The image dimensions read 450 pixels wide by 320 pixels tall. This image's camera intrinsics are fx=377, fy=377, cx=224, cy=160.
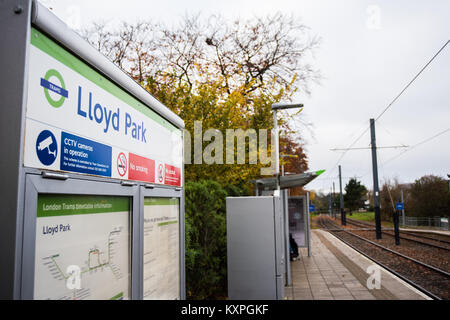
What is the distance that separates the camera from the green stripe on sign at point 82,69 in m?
1.74

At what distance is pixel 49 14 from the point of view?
177 centimetres

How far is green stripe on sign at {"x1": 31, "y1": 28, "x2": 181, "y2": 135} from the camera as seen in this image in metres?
1.74

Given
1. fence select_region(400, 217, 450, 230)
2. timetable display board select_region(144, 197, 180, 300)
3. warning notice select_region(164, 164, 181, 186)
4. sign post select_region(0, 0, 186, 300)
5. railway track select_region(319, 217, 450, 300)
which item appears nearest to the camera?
sign post select_region(0, 0, 186, 300)

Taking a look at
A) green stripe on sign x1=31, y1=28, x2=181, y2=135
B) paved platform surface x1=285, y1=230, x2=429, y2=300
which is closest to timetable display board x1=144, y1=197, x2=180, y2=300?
green stripe on sign x1=31, y1=28, x2=181, y2=135

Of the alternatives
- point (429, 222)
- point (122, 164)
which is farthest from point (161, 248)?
point (429, 222)

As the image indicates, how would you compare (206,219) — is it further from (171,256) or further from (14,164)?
(14,164)

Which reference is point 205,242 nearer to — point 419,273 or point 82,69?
point 82,69

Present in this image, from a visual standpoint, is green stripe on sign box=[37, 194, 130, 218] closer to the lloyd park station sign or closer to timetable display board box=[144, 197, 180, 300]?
the lloyd park station sign

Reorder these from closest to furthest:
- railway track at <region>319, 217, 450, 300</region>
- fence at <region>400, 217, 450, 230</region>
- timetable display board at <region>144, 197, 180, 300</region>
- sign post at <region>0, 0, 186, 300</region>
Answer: sign post at <region>0, 0, 186, 300</region>
timetable display board at <region>144, 197, 180, 300</region>
railway track at <region>319, 217, 450, 300</region>
fence at <region>400, 217, 450, 230</region>

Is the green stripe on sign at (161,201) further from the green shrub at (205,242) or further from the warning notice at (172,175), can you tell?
the green shrub at (205,242)

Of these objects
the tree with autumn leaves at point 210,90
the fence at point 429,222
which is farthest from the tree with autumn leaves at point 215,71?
the fence at point 429,222

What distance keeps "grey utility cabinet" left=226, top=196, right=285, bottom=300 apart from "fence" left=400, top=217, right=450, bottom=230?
32752 millimetres

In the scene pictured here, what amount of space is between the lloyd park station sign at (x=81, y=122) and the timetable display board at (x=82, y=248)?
19 centimetres

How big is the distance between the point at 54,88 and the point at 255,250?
18.9ft
